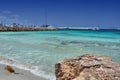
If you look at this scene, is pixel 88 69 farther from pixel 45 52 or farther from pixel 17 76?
pixel 45 52

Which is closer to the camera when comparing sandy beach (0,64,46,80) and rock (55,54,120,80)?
rock (55,54,120,80)

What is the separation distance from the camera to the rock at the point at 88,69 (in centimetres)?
296

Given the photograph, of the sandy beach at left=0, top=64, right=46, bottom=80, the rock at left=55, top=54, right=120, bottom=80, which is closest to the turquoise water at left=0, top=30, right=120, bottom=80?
the sandy beach at left=0, top=64, right=46, bottom=80

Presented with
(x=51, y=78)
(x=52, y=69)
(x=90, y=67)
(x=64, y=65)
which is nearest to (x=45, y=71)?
(x=52, y=69)

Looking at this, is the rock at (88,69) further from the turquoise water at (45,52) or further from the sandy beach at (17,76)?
the turquoise water at (45,52)

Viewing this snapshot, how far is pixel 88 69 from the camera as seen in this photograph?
3221 millimetres

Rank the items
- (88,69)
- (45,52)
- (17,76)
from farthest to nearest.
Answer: (45,52) → (17,76) → (88,69)

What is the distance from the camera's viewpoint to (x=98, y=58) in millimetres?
3721

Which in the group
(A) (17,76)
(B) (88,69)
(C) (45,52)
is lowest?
(C) (45,52)

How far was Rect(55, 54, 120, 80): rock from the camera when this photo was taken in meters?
2.96

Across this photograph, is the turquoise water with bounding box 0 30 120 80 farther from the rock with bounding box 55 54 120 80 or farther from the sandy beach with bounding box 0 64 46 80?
the rock with bounding box 55 54 120 80

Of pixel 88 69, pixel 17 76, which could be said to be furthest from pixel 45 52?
pixel 88 69

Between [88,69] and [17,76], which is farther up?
[88,69]

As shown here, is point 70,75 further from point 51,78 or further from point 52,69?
point 52,69
